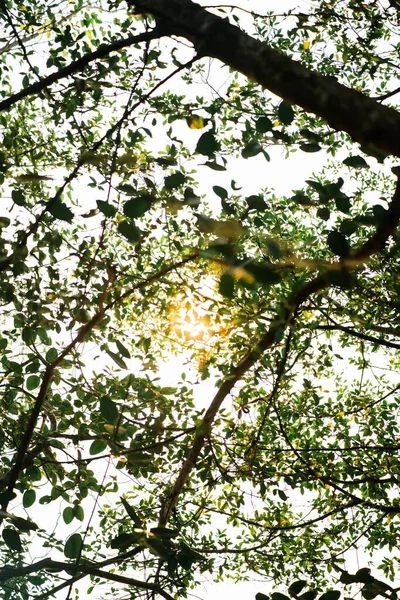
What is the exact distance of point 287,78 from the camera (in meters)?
1.75

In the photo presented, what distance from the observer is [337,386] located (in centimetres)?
669

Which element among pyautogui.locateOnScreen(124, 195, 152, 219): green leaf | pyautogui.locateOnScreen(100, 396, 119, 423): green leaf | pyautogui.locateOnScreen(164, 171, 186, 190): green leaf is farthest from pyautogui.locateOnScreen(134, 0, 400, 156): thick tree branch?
pyautogui.locateOnScreen(100, 396, 119, 423): green leaf

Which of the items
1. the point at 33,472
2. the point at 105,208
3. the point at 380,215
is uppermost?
the point at 380,215

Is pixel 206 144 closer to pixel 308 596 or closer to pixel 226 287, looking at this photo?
pixel 226 287

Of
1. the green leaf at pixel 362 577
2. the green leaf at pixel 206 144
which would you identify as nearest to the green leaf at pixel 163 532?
the green leaf at pixel 362 577

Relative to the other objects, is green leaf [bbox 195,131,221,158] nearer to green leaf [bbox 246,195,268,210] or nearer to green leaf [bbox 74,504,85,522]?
green leaf [bbox 246,195,268,210]

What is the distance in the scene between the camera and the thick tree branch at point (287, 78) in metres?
1.57

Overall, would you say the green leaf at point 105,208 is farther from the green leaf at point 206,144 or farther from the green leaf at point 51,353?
the green leaf at point 51,353

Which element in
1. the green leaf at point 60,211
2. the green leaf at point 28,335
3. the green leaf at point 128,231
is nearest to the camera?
the green leaf at point 128,231

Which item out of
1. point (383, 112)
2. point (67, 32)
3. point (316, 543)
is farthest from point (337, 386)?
point (383, 112)

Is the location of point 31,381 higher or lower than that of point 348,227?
lower

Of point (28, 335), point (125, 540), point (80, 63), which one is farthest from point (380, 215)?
point (28, 335)

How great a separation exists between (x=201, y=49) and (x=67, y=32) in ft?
7.08

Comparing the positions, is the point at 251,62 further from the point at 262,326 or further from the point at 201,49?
the point at 262,326
